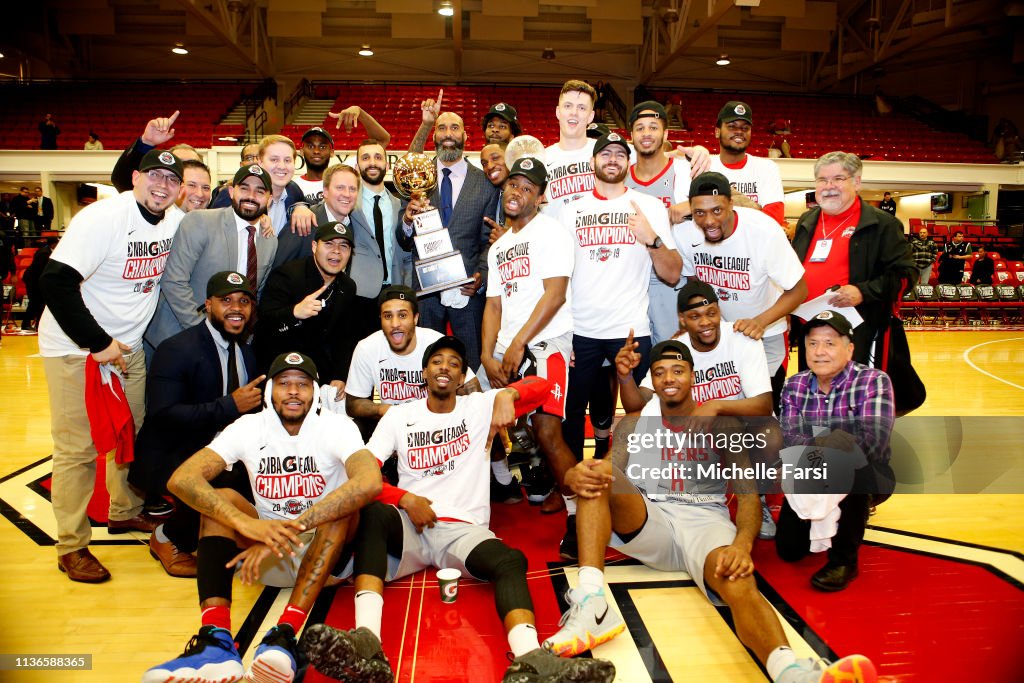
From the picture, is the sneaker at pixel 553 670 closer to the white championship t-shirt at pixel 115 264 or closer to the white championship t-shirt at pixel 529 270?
the white championship t-shirt at pixel 529 270

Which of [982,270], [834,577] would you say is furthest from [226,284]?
[982,270]

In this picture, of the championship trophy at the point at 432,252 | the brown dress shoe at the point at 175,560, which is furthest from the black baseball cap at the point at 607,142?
the brown dress shoe at the point at 175,560

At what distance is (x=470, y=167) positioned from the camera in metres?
4.87

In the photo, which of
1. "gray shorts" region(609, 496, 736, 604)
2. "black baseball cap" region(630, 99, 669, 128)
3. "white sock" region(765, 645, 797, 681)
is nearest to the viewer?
"white sock" region(765, 645, 797, 681)

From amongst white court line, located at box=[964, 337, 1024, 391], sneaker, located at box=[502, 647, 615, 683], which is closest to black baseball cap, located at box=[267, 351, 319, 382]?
sneaker, located at box=[502, 647, 615, 683]

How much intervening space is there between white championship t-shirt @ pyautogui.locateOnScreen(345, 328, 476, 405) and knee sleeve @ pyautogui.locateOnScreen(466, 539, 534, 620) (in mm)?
1180

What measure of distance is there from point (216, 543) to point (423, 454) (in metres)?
0.96

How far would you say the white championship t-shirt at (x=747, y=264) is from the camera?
3.93 m

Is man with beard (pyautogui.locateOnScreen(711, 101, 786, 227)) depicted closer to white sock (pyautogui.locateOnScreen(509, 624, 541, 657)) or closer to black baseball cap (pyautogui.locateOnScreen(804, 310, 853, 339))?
black baseball cap (pyautogui.locateOnScreen(804, 310, 853, 339))

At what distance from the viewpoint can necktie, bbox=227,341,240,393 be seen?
3.77m

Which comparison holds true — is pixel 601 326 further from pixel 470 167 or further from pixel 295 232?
pixel 295 232

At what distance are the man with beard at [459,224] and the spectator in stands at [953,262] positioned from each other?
12.7 meters

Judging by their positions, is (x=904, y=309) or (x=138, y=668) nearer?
(x=138, y=668)

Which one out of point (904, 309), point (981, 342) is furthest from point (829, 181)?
point (904, 309)
